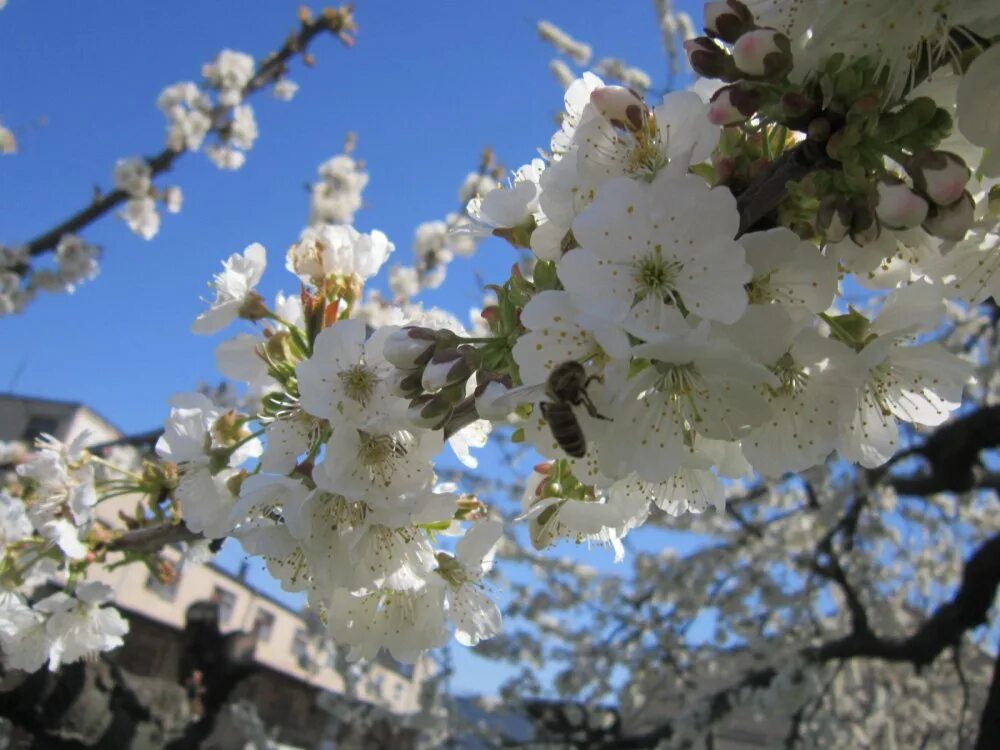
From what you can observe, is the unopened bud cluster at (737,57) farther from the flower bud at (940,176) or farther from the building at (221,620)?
the building at (221,620)

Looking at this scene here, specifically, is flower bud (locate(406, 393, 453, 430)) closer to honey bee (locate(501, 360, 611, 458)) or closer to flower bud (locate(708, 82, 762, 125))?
honey bee (locate(501, 360, 611, 458))

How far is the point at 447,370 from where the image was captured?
3.08 ft

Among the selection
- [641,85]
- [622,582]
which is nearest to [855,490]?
[622,582]

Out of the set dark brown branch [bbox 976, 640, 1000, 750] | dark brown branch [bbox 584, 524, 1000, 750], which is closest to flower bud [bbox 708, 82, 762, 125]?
dark brown branch [bbox 976, 640, 1000, 750]

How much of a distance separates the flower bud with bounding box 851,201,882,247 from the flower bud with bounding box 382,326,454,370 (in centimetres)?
52

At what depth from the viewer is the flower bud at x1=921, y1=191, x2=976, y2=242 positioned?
29.9 inches

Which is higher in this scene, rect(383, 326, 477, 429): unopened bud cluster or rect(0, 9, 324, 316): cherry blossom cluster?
rect(0, 9, 324, 316): cherry blossom cluster

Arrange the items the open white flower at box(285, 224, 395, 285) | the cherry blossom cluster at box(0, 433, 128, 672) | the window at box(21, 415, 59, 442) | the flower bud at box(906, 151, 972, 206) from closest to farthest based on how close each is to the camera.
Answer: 1. the flower bud at box(906, 151, 972, 206)
2. the open white flower at box(285, 224, 395, 285)
3. the cherry blossom cluster at box(0, 433, 128, 672)
4. the window at box(21, 415, 59, 442)

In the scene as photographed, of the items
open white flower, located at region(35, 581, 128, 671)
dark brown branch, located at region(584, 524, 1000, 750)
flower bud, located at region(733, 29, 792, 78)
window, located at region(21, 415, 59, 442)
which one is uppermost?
window, located at region(21, 415, 59, 442)

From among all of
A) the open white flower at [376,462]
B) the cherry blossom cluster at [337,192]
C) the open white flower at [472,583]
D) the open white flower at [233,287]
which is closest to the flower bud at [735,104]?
the open white flower at [376,462]

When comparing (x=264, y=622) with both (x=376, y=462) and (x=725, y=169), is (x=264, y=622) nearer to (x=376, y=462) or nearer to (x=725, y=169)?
(x=376, y=462)

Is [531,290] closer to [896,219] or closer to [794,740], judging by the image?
[896,219]

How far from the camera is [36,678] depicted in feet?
9.49

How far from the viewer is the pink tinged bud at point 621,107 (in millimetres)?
956
